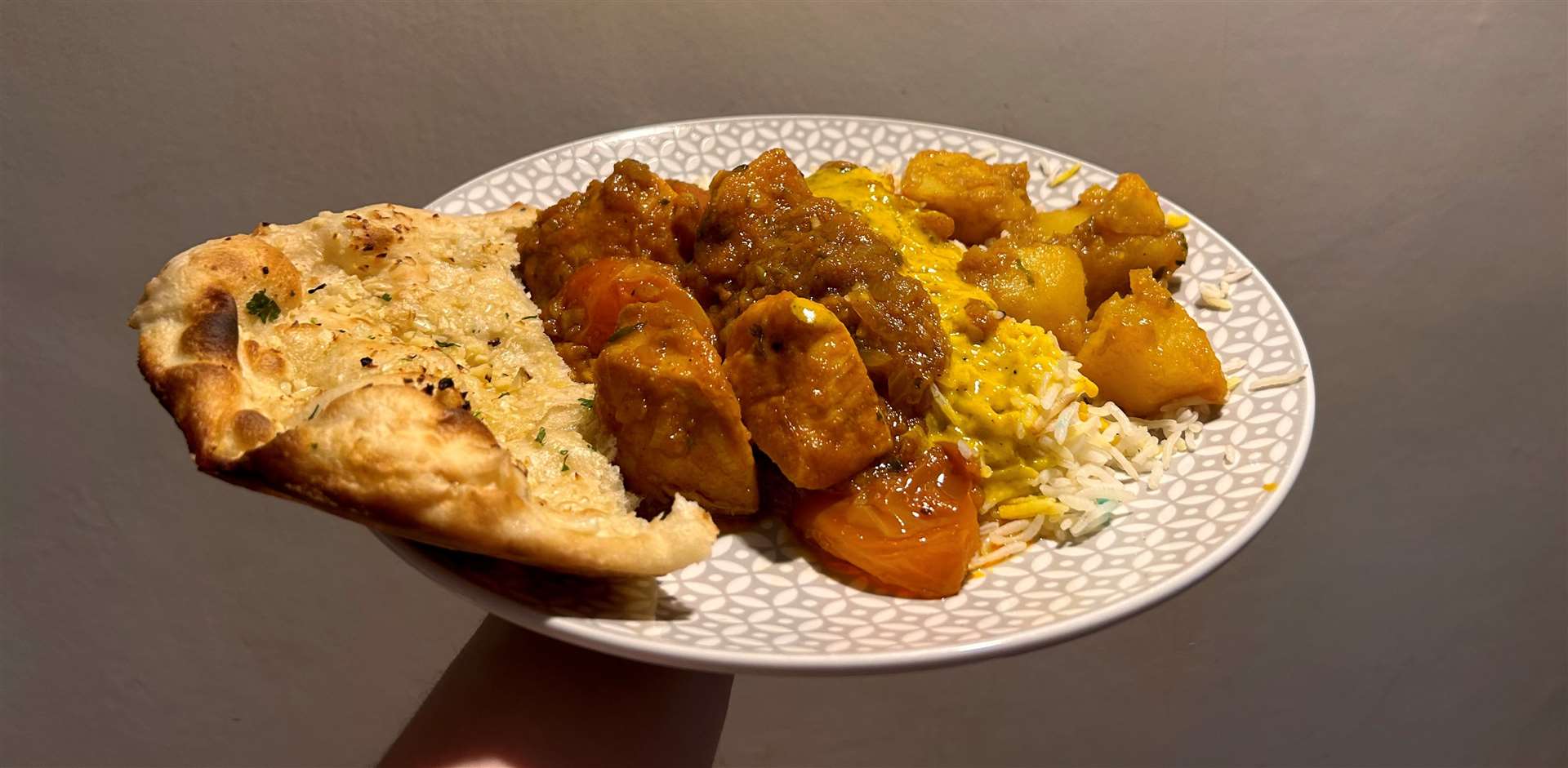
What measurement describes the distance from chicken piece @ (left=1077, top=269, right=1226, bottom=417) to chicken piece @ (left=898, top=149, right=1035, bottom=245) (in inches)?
25.6

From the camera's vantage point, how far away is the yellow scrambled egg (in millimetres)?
2857

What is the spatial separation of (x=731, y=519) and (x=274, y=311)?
4.28ft

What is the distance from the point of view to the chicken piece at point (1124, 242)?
3.46m

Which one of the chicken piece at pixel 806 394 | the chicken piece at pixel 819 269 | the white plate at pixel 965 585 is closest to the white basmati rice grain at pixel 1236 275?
the white plate at pixel 965 585

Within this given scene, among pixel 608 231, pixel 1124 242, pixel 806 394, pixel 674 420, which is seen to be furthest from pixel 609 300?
pixel 1124 242

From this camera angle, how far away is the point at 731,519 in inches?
105

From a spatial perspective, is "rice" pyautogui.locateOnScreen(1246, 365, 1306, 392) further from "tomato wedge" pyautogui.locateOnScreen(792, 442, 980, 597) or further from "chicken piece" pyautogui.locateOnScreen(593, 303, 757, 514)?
"chicken piece" pyautogui.locateOnScreen(593, 303, 757, 514)

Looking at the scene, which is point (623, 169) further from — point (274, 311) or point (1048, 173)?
point (1048, 173)

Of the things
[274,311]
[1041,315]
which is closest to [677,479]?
[274,311]

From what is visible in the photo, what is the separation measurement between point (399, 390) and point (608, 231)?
3.67 feet

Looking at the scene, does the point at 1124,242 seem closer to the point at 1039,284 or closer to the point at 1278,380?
the point at 1039,284

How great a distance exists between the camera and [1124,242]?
11.5 ft

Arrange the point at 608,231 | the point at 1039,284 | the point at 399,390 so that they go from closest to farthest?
the point at 399,390 → the point at 608,231 → the point at 1039,284

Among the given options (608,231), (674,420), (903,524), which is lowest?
(903,524)
